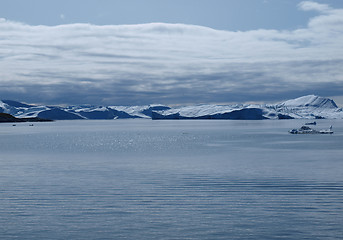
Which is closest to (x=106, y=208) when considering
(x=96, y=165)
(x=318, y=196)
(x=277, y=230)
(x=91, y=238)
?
(x=91, y=238)

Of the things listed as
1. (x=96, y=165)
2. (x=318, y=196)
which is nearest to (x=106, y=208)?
(x=318, y=196)

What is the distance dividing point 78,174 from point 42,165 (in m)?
9.40

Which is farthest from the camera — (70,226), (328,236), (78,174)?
(78,174)

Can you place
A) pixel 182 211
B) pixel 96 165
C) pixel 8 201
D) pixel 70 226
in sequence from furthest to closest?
pixel 96 165 < pixel 8 201 < pixel 182 211 < pixel 70 226

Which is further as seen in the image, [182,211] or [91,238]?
[182,211]

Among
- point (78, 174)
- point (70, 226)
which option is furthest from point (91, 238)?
point (78, 174)

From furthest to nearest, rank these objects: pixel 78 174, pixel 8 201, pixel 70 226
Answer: pixel 78 174 → pixel 8 201 → pixel 70 226

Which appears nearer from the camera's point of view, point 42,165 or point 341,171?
point 341,171

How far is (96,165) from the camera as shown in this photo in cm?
4350

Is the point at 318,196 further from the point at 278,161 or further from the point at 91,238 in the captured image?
the point at 278,161

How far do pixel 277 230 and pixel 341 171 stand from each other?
71.7ft

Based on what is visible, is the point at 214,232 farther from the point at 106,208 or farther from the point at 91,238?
the point at 106,208

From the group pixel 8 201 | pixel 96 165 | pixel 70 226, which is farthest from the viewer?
pixel 96 165

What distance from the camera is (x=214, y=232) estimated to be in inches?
693
